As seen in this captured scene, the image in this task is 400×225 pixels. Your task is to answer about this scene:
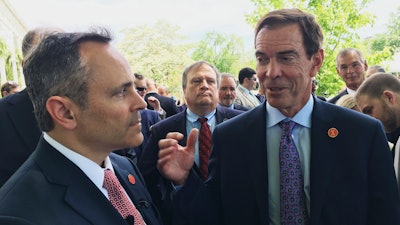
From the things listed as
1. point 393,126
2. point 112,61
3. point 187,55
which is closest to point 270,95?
point 112,61

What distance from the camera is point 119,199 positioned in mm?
1712

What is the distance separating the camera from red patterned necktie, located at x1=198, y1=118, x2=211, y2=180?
3291 mm

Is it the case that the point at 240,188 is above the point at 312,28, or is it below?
below

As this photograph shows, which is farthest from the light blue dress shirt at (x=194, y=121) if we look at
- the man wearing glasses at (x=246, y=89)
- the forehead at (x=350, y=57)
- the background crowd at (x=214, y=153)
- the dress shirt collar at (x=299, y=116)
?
the man wearing glasses at (x=246, y=89)

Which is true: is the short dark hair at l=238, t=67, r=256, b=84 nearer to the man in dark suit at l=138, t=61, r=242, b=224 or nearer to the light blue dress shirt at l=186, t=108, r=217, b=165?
the man in dark suit at l=138, t=61, r=242, b=224

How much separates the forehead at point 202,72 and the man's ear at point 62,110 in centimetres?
248

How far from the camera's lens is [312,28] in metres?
2.03

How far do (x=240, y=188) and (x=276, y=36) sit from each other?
942mm

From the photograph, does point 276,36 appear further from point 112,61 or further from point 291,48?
point 112,61

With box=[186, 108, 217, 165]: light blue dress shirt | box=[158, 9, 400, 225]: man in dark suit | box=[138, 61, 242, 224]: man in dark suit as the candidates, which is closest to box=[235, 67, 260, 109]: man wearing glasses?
box=[138, 61, 242, 224]: man in dark suit

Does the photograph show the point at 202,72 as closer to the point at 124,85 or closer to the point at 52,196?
the point at 124,85

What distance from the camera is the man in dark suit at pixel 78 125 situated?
4.69 feet

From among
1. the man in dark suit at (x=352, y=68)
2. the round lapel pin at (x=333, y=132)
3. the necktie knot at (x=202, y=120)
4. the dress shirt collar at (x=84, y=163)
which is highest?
the dress shirt collar at (x=84, y=163)

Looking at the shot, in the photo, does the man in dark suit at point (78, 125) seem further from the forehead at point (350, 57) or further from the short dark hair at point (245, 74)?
the short dark hair at point (245, 74)
